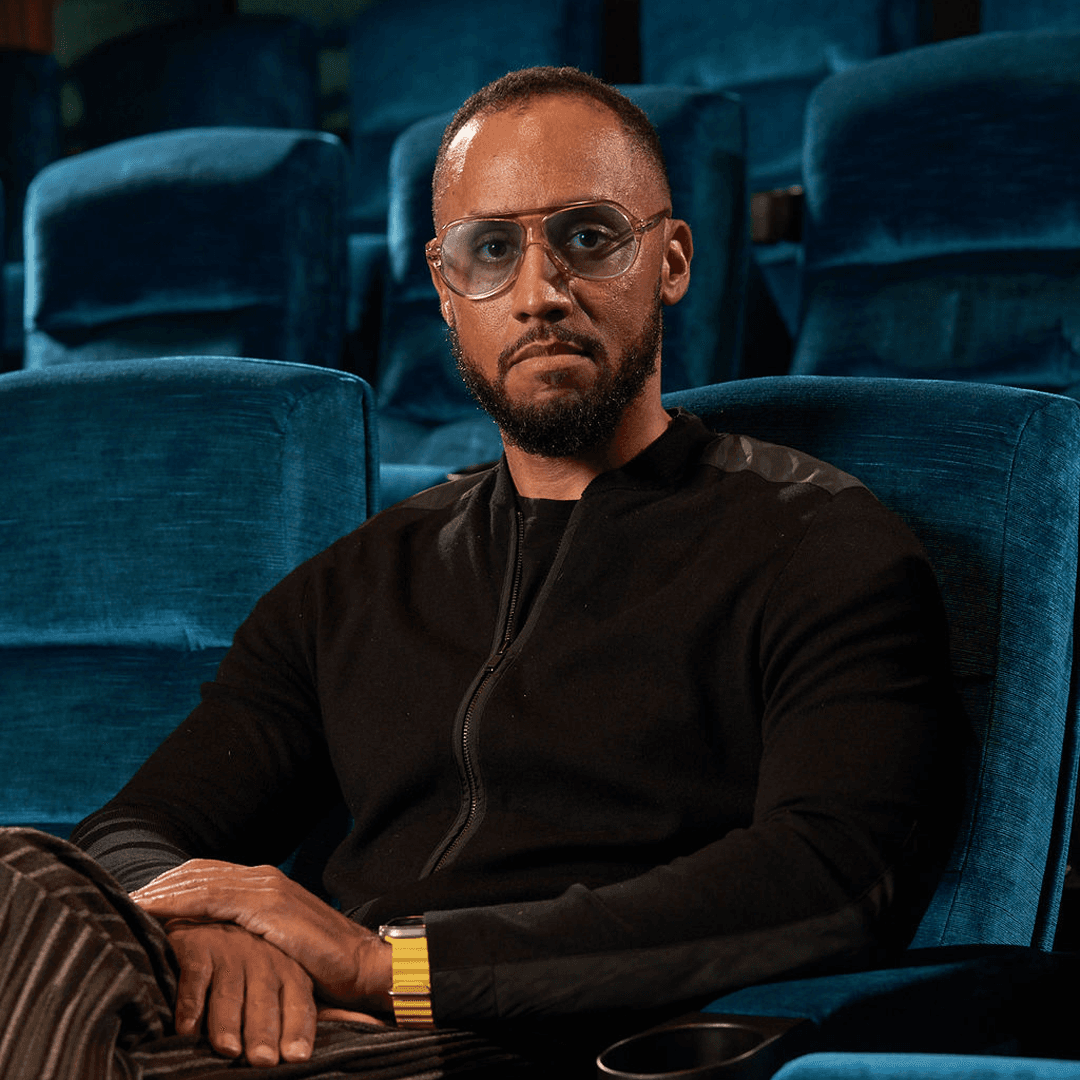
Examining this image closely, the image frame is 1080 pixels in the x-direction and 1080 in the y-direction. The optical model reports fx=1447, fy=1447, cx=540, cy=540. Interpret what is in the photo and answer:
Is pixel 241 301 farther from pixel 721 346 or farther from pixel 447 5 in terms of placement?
pixel 447 5

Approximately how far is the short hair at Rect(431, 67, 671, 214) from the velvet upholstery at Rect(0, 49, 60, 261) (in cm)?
177

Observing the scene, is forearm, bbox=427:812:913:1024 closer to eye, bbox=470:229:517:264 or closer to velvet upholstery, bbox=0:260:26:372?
eye, bbox=470:229:517:264

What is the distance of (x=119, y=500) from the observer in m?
1.00

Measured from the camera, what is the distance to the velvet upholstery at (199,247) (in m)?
1.74

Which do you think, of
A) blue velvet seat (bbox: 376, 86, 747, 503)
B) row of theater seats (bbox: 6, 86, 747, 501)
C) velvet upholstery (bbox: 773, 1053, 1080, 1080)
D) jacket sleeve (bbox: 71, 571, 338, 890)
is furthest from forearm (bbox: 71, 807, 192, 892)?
row of theater seats (bbox: 6, 86, 747, 501)

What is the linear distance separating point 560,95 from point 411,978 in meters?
0.49

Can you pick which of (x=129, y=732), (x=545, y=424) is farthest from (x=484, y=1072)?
(x=129, y=732)

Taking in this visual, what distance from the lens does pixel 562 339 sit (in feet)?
2.60

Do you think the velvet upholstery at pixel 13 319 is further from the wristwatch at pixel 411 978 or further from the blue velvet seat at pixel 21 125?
the wristwatch at pixel 411 978

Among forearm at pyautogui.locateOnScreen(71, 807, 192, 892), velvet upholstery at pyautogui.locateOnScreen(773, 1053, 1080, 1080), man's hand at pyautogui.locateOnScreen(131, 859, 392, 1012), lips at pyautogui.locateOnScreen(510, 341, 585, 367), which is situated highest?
lips at pyautogui.locateOnScreen(510, 341, 585, 367)

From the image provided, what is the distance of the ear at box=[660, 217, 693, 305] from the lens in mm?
860

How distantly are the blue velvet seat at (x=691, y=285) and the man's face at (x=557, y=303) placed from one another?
71 centimetres

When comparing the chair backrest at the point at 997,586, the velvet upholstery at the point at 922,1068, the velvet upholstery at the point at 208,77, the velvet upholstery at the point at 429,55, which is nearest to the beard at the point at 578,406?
the chair backrest at the point at 997,586

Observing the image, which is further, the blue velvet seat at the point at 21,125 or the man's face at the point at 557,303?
the blue velvet seat at the point at 21,125
